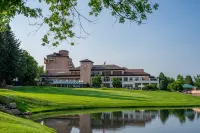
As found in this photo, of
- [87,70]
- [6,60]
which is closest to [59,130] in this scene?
[6,60]

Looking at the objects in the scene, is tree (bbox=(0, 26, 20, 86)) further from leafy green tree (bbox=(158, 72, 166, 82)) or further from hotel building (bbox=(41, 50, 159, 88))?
leafy green tree (bbox=(158, 72, 166, 82))

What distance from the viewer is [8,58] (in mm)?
59875

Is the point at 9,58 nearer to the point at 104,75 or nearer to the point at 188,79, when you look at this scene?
the point at 104,75

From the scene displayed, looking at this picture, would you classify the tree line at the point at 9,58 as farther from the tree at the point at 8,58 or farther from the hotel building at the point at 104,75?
the hotel building at the point at 104,75

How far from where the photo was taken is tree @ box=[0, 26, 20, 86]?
58.9 metres

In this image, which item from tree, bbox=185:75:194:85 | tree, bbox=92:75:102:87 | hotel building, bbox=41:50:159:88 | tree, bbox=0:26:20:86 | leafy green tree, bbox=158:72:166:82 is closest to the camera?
tree, bbox=0:26:20:86

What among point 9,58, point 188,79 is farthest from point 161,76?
point 9,58

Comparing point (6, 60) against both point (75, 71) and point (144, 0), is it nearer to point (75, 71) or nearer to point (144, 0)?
point (144, 0)

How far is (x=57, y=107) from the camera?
35.3 m

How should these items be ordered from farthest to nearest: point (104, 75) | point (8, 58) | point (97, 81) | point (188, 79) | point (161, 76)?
point (188, 79) < point (161, 76) < point (104, 75) < point (97, 81) < point (8, 58)

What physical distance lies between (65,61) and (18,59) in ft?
217

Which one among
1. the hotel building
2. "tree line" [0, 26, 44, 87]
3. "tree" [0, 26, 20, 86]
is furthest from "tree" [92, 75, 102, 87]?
"tree" [0, 26, 20, 86]

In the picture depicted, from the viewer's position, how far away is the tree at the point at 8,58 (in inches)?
2320

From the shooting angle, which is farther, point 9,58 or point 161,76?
point 161,76
